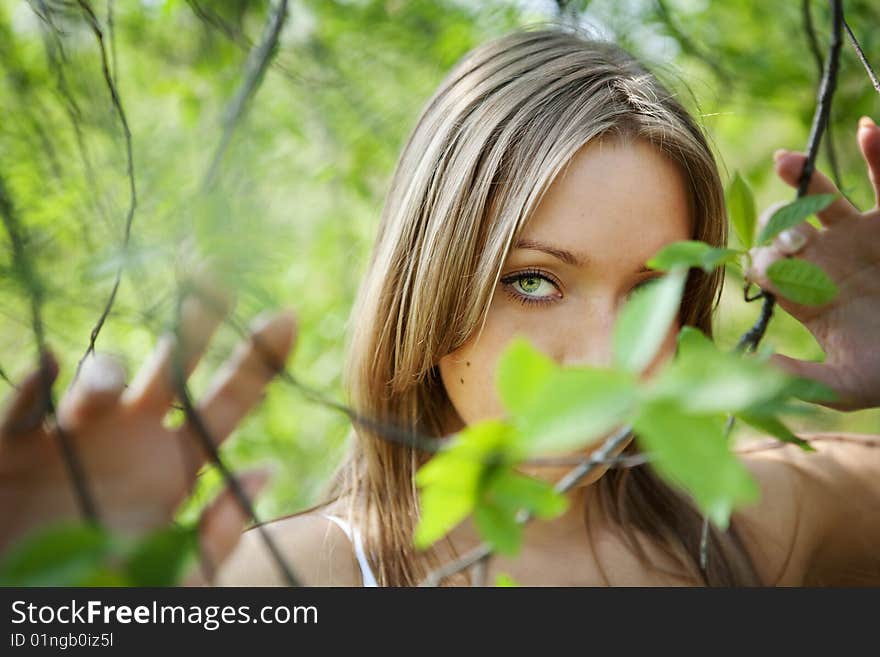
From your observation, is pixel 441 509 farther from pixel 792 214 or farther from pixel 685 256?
pixel 792 214

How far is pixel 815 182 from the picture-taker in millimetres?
1052

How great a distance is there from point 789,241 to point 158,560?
0.86 metres

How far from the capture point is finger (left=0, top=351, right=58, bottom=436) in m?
0.59

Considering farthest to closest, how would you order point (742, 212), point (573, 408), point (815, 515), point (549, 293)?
point (815, 515) → point (549, 293) → point (742, 212) → point (573, 408)

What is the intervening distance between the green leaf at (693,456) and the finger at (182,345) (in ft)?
1.20

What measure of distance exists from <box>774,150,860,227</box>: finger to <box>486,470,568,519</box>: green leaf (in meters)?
0.64

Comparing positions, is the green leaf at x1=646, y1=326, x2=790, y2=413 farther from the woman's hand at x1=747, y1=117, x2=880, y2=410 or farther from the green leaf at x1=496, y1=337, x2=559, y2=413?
the woman's hand at x1=747, y1=117, x2=880, y2=410

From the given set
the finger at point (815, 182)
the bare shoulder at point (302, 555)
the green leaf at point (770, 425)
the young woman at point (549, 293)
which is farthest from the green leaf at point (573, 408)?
the bare shoulder at point (302, 555)

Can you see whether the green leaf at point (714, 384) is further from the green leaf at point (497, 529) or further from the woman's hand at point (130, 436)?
the woman's hand at point (130, 436)

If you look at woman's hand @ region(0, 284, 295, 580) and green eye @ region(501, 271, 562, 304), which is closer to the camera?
woman's hand @ region(0, 284, 295, 580)

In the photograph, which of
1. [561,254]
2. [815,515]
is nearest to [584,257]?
[561,254]

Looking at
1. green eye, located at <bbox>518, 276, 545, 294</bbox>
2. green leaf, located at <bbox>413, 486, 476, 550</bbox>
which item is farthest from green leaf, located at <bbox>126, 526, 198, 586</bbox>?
green eye, located at <bbox>518, 276, 545, 294</bbox>

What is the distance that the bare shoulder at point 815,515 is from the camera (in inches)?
53.5

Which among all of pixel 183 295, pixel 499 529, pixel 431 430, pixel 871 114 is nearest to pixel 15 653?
pixel 183 295
